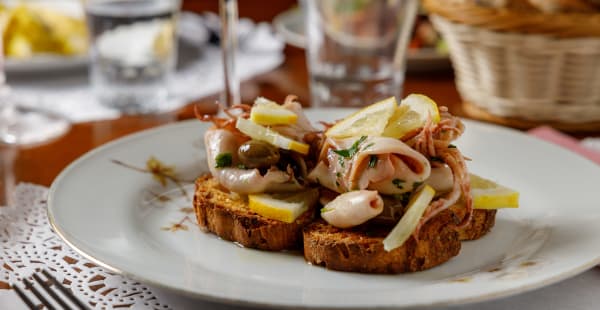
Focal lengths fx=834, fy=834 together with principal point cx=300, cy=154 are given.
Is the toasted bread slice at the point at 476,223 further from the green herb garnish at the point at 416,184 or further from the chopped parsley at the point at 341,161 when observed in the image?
the chopped parsley at the point at 341,161

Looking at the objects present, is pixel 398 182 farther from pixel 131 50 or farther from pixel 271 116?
pixel 131 50

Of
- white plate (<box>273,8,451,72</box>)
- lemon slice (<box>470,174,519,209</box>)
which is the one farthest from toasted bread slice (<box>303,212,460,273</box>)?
white plate (<box>273,8,451,72</box>)

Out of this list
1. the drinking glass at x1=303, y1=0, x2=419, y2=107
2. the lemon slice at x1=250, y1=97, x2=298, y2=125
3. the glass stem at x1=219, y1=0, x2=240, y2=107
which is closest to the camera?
the lemon slice at x1=250, y1=97, x2=298, y2=125

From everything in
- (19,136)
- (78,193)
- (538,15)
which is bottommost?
(19,136)

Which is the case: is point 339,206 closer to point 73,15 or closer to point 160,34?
point 160,34

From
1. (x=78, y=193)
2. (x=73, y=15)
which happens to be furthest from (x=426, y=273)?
(x=73, y=15)

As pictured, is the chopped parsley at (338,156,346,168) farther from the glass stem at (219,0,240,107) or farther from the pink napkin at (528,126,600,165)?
the glass stem at (219,0,240,107)
